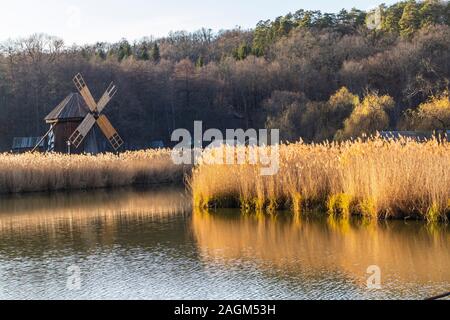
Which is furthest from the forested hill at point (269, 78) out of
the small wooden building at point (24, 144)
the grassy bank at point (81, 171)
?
the grassy bank at point (81, 171)

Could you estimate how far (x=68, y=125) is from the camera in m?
33.8

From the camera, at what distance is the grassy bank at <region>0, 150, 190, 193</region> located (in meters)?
22.3

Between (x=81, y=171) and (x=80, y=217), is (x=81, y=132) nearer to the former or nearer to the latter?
(x=81, y=171)

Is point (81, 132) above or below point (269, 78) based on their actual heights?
below

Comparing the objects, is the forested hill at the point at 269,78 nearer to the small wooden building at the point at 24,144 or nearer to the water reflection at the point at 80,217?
the small wooden building at the point at 24,144

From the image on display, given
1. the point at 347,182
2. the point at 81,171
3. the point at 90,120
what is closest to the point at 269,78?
the point at 90,120

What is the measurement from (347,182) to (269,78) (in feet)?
142

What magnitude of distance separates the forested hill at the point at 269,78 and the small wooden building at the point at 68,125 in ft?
39.0

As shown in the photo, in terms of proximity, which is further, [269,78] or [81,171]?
[269,78]

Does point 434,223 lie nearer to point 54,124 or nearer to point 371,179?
point 371,179

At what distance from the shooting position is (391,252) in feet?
29.7

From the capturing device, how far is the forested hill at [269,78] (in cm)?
4606
